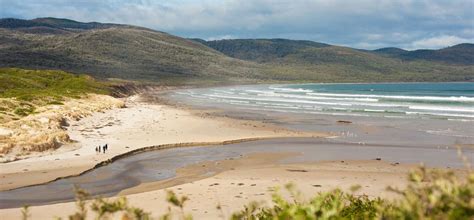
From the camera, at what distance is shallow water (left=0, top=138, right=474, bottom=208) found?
54.2ft

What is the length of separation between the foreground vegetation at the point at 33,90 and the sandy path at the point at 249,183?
17.6m

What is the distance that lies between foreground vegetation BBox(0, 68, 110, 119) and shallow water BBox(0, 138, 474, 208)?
13.0 meters

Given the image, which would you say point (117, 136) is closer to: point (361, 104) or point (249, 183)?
point (249, 183)

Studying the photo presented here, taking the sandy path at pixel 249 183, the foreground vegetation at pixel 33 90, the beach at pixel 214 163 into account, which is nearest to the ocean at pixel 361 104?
the beach at pixel 214 163

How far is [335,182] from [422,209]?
15.1 meters

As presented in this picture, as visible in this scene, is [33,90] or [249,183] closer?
[249,183]

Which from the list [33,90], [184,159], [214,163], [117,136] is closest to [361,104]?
[33,90]

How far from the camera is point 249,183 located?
57.6 feet

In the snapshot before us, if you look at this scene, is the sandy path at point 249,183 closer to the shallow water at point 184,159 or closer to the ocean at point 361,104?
the shallow water at point 184,159

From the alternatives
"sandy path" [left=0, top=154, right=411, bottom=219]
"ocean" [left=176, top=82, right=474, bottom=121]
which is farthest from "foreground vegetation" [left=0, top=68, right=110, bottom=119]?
"ocean" [left=176, top=82, right=474, bottom=121]

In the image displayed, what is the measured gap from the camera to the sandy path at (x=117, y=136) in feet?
64.2

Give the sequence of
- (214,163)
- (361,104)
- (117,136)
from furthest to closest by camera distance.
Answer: (361,104)
(117,136)
(214,163)

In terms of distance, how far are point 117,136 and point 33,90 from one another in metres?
28.3

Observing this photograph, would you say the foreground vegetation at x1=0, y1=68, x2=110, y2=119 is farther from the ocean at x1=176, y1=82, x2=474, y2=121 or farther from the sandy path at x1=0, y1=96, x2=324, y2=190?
the ocean at x1=176, y1=82, x2=474, y2=121
